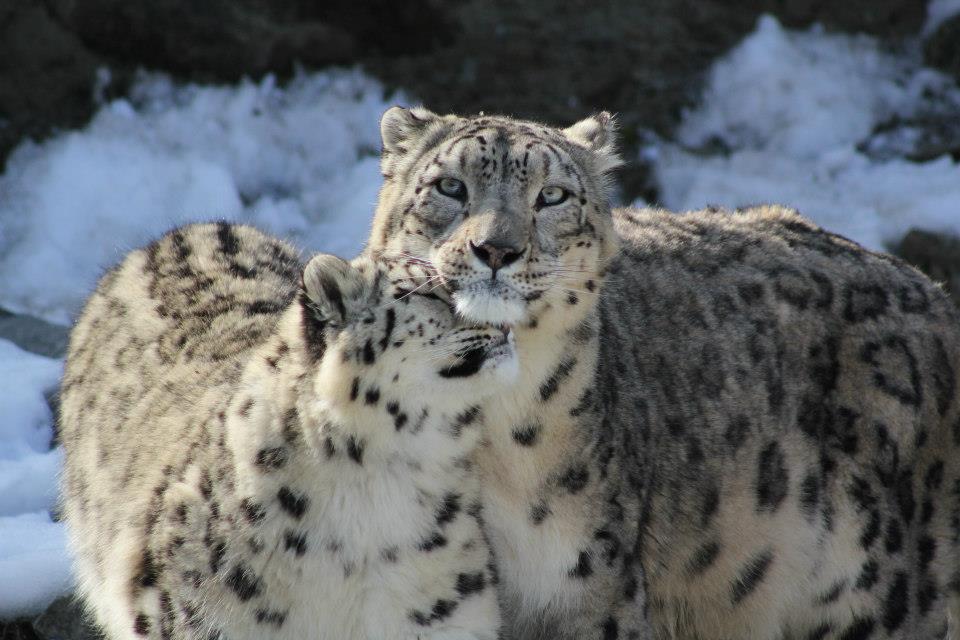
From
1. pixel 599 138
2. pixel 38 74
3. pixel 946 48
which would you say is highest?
pixel 38 74

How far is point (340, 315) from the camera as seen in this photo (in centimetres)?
489

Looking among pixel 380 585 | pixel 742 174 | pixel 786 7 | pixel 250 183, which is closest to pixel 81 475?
pixel 380 585

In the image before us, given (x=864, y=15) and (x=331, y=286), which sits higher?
(x=864, y=15)

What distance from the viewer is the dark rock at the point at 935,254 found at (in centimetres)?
907

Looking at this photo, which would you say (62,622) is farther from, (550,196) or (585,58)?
(585,58)

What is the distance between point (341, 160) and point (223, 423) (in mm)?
4940

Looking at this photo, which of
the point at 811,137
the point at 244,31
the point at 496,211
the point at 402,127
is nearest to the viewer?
the point at 496,211

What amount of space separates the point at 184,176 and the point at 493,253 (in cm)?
505

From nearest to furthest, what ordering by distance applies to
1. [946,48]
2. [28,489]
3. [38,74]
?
[28,489] → [38,74] → [946,48]

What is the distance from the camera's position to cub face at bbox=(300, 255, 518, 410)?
483 cm

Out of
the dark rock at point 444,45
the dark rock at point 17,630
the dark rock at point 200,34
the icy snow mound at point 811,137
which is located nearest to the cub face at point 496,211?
the dark rock at point 17,630

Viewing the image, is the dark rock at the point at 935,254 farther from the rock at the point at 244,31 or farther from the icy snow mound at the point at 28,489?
the icy snow mound at the point at 28,489

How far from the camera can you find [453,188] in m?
5.36

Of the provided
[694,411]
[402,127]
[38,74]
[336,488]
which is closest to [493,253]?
[336,488]
